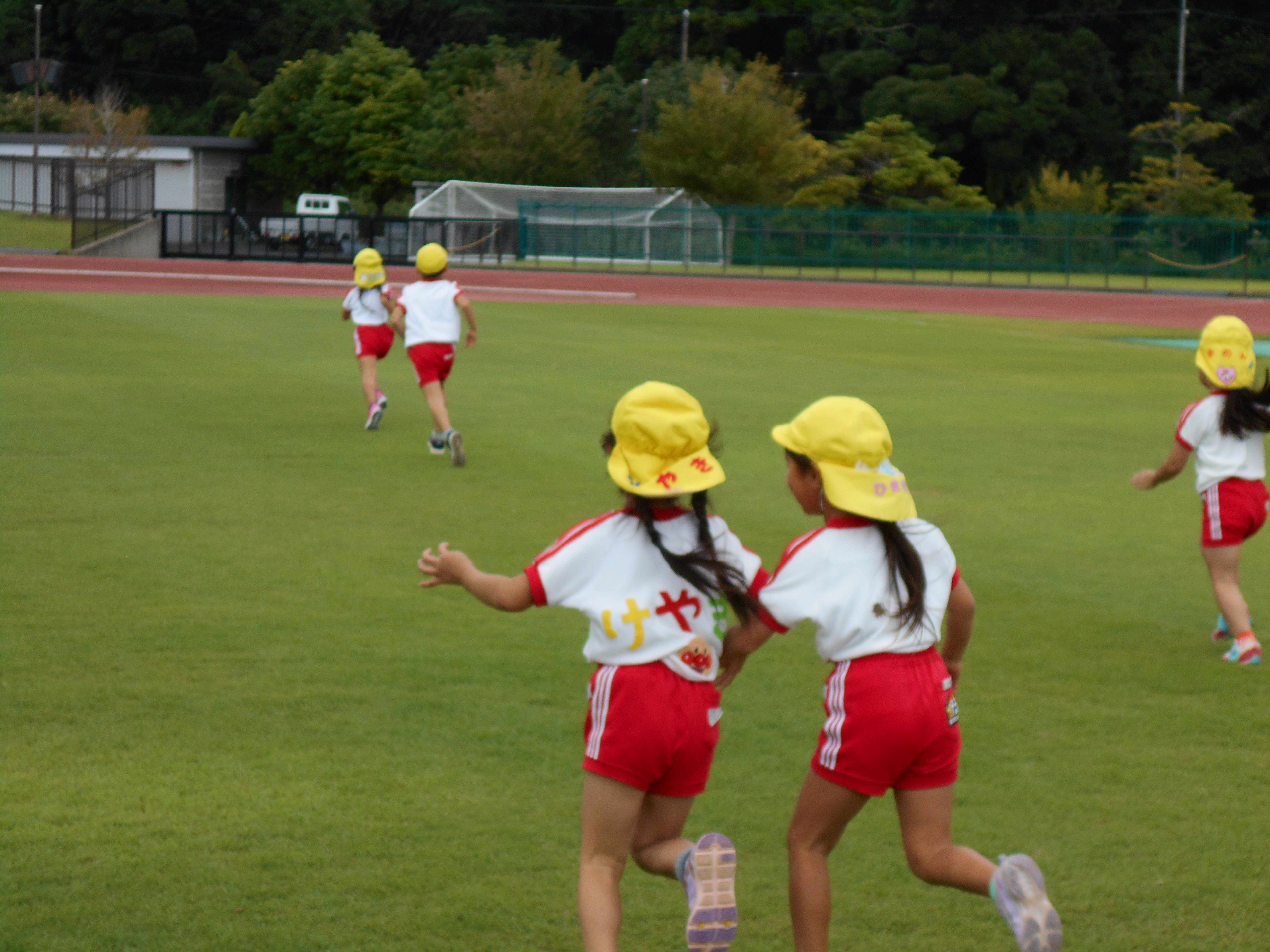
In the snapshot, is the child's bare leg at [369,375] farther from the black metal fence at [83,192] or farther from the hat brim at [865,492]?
the black metal fence at [83,192]

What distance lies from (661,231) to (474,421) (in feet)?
118

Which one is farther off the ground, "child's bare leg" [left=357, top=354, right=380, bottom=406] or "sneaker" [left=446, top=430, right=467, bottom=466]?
"child's bare leg" [left=357, top=354, right=380, bottom=406]

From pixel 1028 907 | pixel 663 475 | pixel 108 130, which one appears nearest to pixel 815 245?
pixel 108 130

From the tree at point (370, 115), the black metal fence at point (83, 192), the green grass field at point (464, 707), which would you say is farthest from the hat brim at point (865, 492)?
the tree at point (370, 115)

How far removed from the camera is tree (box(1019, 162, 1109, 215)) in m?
57.3

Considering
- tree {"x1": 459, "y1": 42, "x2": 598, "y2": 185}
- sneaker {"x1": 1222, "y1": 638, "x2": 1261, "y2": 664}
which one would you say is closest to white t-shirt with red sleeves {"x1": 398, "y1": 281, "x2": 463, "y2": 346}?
sneaker {"x1": 1222, "y1": 638, "x2": 1261, "y2": 664}

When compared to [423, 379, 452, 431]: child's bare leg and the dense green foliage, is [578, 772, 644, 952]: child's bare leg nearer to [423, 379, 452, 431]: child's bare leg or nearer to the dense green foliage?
[423, 379, 452, 431]: child's bare leg

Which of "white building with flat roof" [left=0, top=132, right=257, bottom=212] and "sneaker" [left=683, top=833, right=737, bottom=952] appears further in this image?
"white building with flat roof" [left=0, top=132, right=257, bottom=212]

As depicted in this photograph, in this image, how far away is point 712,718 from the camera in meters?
3.81

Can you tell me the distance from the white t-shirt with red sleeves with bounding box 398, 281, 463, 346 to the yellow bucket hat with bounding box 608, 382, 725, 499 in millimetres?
8861

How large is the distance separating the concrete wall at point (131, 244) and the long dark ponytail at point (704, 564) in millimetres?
48133

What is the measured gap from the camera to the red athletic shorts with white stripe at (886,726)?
3711 mm

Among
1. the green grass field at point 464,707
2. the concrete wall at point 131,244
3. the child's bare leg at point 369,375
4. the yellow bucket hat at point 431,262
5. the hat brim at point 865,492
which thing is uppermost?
the concrete wall at point 131,244

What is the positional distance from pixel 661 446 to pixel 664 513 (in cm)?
19
